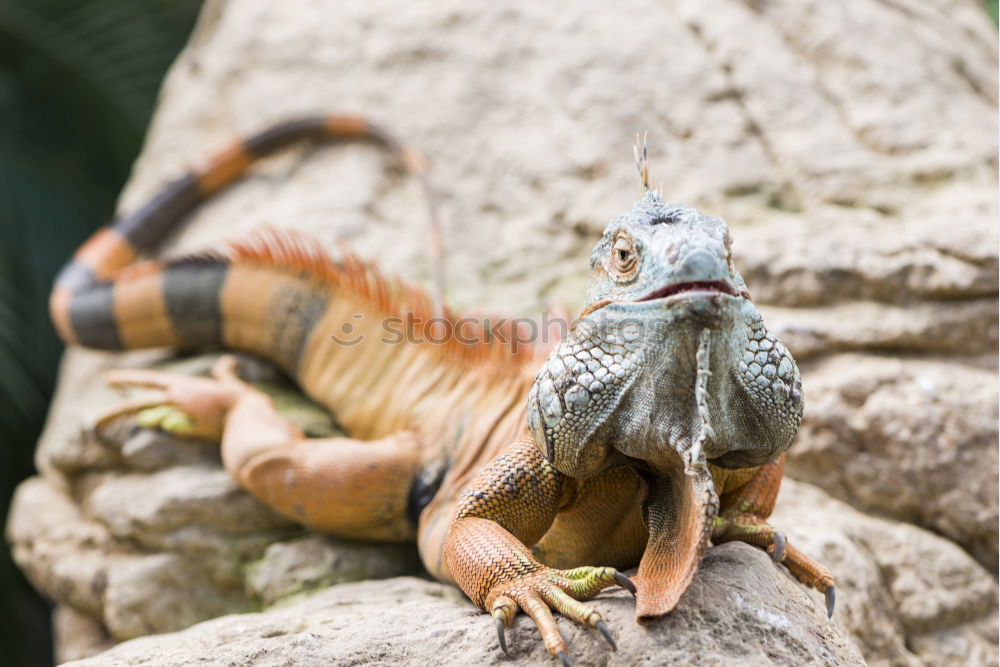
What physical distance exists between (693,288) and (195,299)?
324cm

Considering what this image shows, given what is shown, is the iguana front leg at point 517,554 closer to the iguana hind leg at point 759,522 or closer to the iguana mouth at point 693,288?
the iguana hind leg at point 759,522

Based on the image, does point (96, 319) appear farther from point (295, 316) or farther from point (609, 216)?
point (609, 216)

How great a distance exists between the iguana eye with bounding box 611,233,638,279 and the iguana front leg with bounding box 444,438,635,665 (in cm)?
62

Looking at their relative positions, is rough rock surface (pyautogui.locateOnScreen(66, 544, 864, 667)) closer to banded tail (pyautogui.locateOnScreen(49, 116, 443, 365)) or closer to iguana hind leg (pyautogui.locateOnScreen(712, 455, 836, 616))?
iguana hind leg (pyautogui.locateOnScreen(712, 455, 836, 616))

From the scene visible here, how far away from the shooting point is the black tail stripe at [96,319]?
4723 millimetres

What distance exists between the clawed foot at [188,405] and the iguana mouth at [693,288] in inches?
100

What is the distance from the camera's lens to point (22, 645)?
6484 millimetres

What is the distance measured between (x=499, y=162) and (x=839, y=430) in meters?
2.70

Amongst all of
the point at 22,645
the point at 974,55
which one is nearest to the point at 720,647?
the point at 974,55

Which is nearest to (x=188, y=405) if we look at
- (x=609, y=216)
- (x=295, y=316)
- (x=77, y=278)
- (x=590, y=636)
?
(x=295, y=316)

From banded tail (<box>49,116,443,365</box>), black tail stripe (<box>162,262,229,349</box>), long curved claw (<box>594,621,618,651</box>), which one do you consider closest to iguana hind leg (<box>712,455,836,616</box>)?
long curved claw (<box>594,621,618,651</box>)

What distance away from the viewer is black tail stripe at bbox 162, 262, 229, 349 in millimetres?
4531

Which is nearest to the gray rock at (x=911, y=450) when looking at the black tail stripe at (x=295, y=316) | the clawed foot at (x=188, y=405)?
the black tail stripe at (x=295, y=316)

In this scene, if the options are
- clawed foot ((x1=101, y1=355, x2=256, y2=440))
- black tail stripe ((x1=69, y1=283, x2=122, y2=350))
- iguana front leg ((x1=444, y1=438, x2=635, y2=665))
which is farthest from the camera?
black tail stripe ((x1=69, y1=283, x2=122, y2=350))
